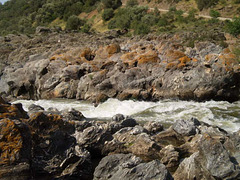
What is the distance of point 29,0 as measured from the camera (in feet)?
335

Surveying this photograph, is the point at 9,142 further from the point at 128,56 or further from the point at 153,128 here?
the point at 128,56

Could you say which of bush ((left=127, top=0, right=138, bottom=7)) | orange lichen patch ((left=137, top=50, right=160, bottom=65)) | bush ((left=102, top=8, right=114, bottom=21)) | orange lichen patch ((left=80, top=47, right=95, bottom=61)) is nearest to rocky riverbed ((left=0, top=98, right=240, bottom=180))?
orange lichen patch ((left=137, top=50, right=160, bottom=65))

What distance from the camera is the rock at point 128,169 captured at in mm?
6707

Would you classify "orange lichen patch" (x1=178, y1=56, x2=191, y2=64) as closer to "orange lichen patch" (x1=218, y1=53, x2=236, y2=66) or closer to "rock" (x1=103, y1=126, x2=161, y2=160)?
"orange lichen patch" (x1=218, y1=53, x2=236, y2=66)

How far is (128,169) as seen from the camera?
700cm

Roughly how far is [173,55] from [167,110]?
264 inches

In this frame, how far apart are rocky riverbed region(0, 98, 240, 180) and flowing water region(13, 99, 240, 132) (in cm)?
471

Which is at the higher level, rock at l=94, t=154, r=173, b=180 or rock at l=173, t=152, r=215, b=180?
rock at l=94, t=154, r=173, b=180

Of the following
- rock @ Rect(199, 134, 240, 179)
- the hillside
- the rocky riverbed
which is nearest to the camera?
the rocky riverbed

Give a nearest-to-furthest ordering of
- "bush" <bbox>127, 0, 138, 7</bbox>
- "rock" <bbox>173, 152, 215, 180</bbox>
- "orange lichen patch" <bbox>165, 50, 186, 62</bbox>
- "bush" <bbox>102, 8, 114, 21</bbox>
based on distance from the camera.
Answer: "rock" <bbox>173, 152, 215, 180</bbox> → "orange lichen patch" <bbox>165, 50, 186, 62</bbox> → "bush" <bbox>102, 8, 114, 21</bbox> → "bush" <bbox>127, 0, 138, 7</bbox>

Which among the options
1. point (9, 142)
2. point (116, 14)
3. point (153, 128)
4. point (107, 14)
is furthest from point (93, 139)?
point (116, 14)

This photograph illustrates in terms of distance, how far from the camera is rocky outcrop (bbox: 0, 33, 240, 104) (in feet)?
64.1

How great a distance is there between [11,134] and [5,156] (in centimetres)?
56

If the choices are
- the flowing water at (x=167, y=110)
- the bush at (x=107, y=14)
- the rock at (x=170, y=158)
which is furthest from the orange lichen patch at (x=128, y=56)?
the bush at (x=107, y=14)
